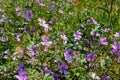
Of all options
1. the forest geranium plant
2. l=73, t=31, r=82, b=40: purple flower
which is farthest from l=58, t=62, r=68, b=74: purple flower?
l=73, t=31, r=82, b=40: purple flower

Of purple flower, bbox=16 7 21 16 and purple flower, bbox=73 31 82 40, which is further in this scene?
purple flower, bbox=16 7 21 16

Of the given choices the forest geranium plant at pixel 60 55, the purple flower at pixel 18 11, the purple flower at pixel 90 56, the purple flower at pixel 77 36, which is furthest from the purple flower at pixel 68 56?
the purple flower at pixel 18 11

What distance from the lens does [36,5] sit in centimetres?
451

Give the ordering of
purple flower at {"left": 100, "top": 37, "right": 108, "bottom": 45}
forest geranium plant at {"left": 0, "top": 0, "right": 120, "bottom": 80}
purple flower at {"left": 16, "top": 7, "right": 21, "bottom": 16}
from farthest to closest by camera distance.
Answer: purple flower at {"left": 16, "top": 7, "right": 21, "bottom": 16} < purple flower at {"left": 100, "top": 37, "right": 108, "bottom": 45} < forest geranium plant at {"left": 0, "top": 0, "right": 120, "bottom": 80}

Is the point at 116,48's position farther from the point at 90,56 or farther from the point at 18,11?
the point at 18,11

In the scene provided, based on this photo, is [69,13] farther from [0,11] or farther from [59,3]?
[0,11]

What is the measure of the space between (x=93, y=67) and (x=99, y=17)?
73.4 inches

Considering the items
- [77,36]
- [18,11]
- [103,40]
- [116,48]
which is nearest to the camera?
[116,48]

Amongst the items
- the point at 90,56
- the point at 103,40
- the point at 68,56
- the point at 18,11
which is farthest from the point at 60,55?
the point at 18,11

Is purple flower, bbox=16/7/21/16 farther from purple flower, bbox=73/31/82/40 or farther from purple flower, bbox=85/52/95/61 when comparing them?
purple flower, bbox=85/52/95/61

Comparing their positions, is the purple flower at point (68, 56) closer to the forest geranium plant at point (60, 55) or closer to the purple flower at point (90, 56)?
the forest geranium plant at point (60, 55)

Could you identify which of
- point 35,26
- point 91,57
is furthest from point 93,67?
point 35,26

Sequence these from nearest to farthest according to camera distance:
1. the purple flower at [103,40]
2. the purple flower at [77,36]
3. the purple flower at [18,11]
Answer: the purple flower at [103,40] → the purple flower at [77,36] → the purple flower at [18,11]

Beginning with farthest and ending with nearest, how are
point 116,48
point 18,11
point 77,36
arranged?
1. point 18,11
2. point 77,36
3. point 116,48
